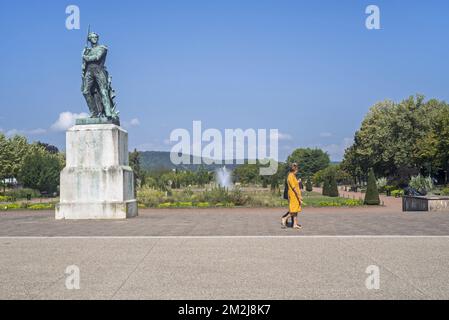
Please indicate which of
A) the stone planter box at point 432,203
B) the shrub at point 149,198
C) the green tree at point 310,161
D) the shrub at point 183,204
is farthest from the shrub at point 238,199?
the green tree at point 310,161

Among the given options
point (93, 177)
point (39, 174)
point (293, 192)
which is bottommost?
point (293, 192)

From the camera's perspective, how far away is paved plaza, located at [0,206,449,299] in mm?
6406

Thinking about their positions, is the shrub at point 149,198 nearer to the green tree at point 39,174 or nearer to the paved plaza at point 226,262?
the paved plaza at point 226,262

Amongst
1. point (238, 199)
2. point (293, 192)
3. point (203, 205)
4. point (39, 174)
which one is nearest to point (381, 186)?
point (238, 199)

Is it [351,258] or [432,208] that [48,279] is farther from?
[432,208]

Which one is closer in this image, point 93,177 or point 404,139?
point 93,177

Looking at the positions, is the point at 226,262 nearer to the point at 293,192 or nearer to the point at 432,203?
the point at 293,192

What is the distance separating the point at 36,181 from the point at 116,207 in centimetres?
4478

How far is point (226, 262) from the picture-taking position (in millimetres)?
8492

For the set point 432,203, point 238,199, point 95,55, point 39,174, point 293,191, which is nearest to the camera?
point 293,191

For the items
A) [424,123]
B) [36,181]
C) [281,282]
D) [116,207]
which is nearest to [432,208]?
[116,207]

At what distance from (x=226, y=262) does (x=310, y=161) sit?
4949 inches

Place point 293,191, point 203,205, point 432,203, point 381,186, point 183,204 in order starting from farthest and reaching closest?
point 381,186, point 183,204, point 203,205, point 432,203, point 293,191
